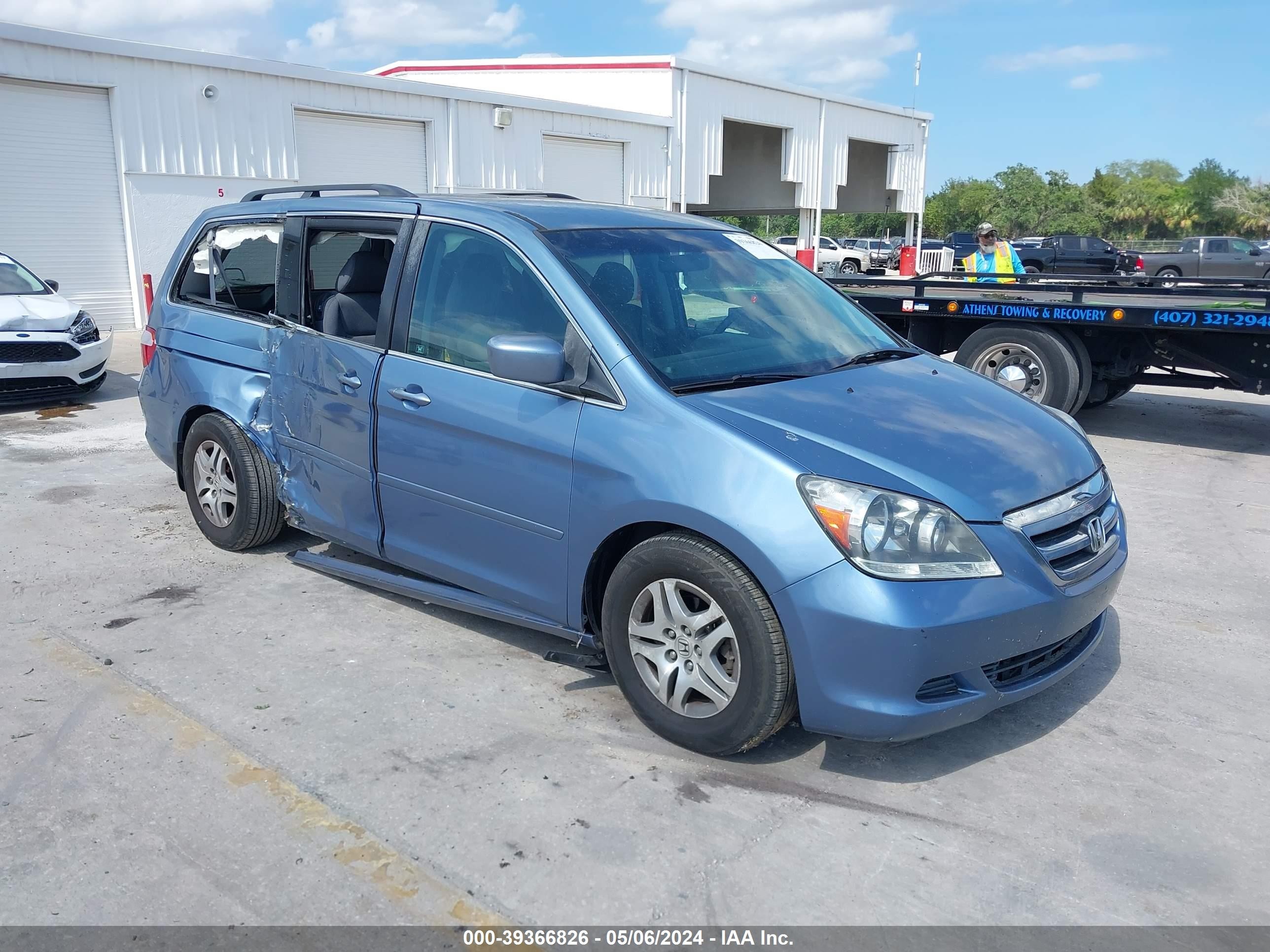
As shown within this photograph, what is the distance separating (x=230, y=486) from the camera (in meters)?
5.46

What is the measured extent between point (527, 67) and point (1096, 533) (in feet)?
94.6

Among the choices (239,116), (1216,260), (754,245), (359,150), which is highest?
(239,116)

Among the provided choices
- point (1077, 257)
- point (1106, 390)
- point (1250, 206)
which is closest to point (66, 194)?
point (1106, 390)

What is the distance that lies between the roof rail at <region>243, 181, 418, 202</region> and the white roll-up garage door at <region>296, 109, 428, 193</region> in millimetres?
13256

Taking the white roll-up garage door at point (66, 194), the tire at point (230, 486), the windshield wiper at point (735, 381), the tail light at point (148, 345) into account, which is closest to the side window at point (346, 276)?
the tire at point (230, 486)

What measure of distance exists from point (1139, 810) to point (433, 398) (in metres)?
2.87

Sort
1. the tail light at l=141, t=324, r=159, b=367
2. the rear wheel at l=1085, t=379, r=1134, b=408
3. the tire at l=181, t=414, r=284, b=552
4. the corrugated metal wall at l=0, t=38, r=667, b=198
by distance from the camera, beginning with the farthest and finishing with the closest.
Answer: the corrugated metal wall at l=0, t=38, r=667, b=198 → the rear wheel at l=1085, t=379, r=1134, b=408 → the tail light at l=141, t=324, r=159, b=367 → the tire at l=181, t=414, r=284, b=552

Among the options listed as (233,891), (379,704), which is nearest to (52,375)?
(379,704)

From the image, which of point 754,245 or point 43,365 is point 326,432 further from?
point 43,365

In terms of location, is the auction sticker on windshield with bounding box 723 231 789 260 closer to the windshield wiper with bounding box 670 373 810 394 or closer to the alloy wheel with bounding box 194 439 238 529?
the windshield wiper with bounding box 670 373 810 394

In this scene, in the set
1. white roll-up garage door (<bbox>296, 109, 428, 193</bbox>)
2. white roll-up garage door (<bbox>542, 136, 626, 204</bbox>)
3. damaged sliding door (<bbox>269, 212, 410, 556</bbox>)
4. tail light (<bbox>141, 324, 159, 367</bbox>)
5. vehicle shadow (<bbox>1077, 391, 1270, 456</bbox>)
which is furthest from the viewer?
white roll-up garage door (<bbox>542, 136, 626, 204</bbox>)

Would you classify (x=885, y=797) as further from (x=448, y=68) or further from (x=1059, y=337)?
(x=448, y=68)

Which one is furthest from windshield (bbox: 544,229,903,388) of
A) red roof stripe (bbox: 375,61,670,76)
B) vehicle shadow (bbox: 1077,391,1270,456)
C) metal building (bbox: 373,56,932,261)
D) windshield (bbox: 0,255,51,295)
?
red roof stripe (bbox: 375,61,670,76)

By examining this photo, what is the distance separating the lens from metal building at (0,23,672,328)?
15.0 metres
